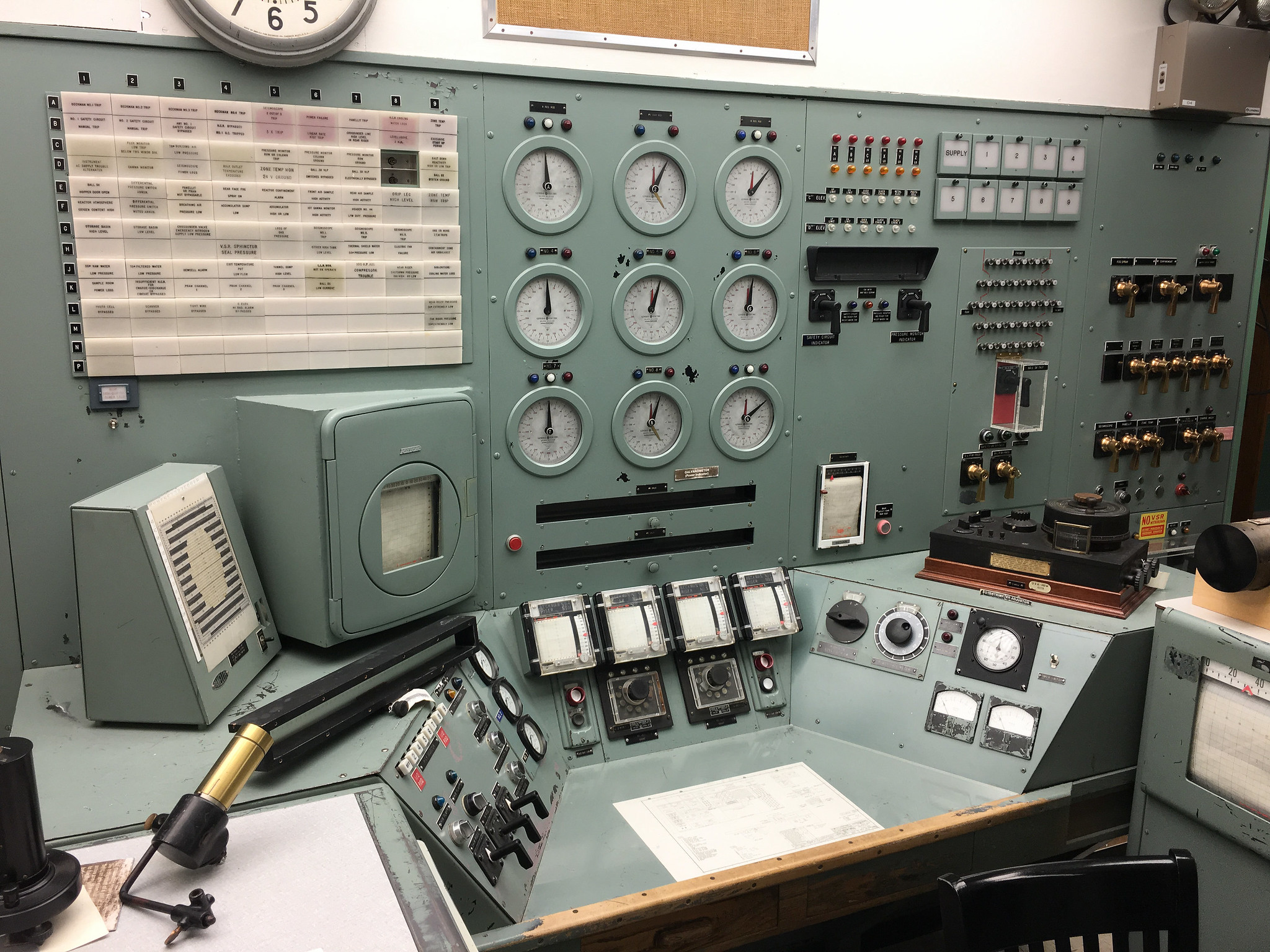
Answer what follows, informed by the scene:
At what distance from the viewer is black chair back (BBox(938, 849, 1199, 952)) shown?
5.24ft

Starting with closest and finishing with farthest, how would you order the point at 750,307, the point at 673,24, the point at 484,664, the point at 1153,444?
the point at 484,664
the point at 673,24
the point at 750,307
the point at 1153,444

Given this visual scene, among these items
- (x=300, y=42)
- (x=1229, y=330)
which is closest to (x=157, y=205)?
(x=300, y=42)

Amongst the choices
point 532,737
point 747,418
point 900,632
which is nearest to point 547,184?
point 747,418

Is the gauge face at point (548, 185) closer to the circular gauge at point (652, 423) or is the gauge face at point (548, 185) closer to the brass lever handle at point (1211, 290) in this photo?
the circular gauge at point (652, 423)

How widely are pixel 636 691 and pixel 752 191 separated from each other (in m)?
1.67

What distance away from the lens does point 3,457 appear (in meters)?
2.31

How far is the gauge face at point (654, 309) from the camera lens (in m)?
2.92

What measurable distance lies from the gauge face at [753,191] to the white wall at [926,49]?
0.27 m

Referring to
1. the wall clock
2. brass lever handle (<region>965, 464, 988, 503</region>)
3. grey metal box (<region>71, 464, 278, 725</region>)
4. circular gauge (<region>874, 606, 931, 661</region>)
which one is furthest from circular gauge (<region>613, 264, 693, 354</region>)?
grey metal box (<region>71, 464, 278, 725</region>)

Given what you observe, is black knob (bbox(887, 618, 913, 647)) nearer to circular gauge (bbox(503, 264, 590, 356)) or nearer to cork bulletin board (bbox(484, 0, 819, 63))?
circular gauge (bbox(503, 264, 590, 356))

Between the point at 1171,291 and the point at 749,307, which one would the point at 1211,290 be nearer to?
the point at 1171,291

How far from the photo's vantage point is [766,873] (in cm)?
225

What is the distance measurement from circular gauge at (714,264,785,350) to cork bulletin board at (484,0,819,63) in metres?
0.69

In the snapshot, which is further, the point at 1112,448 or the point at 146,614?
the point at 1112,448
